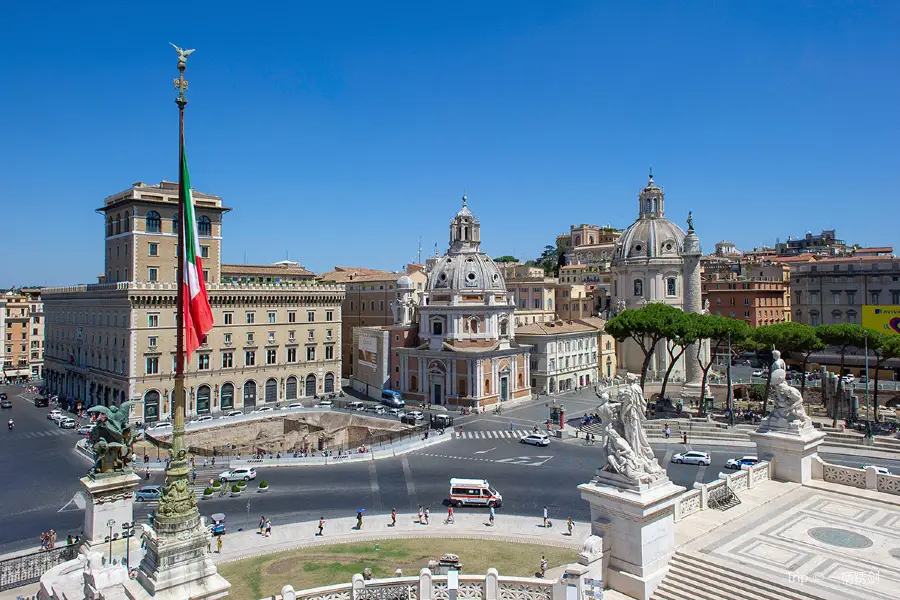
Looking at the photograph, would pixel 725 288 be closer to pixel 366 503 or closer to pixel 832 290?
pixel 832 290

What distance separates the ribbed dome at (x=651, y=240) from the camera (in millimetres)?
60188

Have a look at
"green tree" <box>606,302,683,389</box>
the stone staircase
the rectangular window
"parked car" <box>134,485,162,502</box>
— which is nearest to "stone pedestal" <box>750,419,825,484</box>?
the stone staircase

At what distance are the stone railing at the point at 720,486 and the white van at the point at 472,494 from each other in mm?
11664

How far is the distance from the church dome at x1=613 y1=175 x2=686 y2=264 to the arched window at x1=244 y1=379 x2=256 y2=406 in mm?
36675

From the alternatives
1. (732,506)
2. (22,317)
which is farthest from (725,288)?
(22,317)

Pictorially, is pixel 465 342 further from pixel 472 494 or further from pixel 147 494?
pixel 147 494

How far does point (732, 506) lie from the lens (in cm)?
1555

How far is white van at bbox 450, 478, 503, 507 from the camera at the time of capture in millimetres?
26547

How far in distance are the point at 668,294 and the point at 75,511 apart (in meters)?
50.8

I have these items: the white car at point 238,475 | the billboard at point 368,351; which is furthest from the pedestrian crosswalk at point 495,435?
the billboard at point 368,351

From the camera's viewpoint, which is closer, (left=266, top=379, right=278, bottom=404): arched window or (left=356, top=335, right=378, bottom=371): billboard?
(left=266, top=379, right=278, bottom=404): arched window

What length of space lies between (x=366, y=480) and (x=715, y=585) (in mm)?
21574

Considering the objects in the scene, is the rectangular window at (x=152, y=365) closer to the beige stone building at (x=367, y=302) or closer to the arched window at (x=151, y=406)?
the arched window at (x=151, y=406)

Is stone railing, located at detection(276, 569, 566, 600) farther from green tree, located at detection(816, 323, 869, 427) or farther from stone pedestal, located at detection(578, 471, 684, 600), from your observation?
green tree, located at detection(816, 323, 869, 427)
